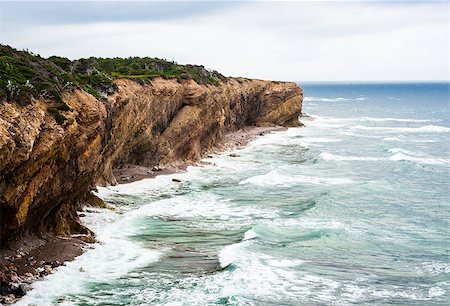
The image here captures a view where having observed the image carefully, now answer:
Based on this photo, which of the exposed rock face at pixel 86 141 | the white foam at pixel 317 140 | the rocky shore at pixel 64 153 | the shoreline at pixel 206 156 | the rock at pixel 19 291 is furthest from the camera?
the white foam at pixel 317 140

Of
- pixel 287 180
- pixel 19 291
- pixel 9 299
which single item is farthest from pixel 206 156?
pixel 9 299

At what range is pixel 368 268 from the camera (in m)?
24.0

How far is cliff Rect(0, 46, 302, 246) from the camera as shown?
2078 centimetres

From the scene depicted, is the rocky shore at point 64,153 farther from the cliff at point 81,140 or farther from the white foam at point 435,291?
the white foam at point 435,291

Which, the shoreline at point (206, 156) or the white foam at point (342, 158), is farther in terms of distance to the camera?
the white foam at point (342, 158)

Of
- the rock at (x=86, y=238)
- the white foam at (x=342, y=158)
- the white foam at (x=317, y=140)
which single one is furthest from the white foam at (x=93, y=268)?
the white foam at (x=317, y=140)

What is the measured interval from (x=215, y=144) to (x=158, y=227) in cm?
3284

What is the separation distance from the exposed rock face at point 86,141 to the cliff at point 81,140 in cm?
4

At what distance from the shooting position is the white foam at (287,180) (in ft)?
143

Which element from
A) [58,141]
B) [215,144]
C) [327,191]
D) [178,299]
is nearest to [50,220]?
[58,141]

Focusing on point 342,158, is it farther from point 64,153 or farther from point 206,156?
point 64,153

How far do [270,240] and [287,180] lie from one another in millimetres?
17743

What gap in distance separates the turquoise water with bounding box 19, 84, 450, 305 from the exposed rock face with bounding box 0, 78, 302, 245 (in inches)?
99.9

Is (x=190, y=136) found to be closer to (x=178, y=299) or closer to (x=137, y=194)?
(x=137, y=194)
